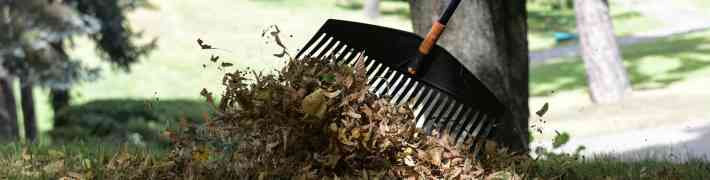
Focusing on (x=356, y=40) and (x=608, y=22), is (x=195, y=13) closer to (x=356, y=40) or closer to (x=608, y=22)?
(x=608, y=22)

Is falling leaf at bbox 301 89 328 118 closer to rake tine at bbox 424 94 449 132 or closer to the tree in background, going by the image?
rake tine at bbox 424 94 449 132

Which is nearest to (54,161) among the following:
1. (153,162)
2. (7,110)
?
(153,162)

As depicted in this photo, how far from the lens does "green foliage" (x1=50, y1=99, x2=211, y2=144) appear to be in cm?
1036

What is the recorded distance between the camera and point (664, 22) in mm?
35562

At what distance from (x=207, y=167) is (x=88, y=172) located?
0.53 metres

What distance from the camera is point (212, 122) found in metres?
3.70

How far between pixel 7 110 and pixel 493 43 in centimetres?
1052

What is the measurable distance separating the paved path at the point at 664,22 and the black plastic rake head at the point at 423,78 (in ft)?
79.6

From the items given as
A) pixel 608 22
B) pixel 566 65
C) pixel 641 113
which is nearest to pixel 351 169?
pixel 641 113

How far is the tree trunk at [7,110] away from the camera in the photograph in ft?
43.2

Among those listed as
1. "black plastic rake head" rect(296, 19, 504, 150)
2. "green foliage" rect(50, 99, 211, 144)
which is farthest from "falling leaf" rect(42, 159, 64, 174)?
"green foliage" rect(50, 99, 211, 144)

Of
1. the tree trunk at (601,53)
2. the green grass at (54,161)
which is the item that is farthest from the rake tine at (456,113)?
the tree trunk at (601,53)

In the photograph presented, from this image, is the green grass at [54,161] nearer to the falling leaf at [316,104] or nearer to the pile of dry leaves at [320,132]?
the pile of dry leaves at [320,132]

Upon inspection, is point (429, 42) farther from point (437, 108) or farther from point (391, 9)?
point (391, 9)
